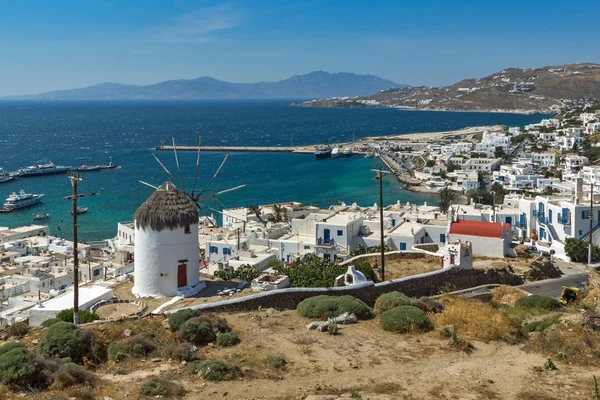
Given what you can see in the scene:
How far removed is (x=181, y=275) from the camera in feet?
71.8

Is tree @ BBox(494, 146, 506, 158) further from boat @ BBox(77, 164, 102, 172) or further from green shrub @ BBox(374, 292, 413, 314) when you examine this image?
green shrub @ BBox(374, 292, 413, 314)

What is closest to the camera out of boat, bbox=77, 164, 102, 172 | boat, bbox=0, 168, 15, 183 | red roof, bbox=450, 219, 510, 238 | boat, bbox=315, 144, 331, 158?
red roof, bbox=450, 219, 510, 238

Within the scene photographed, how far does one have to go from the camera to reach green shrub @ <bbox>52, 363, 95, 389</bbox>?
12.5 meters

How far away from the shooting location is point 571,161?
314 feet

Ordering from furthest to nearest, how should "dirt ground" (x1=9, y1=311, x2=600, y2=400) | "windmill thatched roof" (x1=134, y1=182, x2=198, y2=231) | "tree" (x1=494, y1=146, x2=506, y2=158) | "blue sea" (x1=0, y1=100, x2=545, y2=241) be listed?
1. "tree" (x1=494, y1=146, x2=506, y2=158)
2. "blue sea" (x1=0, y1=100, x2=545, y2=241)
3. "windmill thatched roof" (x1=134, y1=182, x2=198, y2=231)
4. "dirt ground" (x1=9, y1=311, x2=600, y2=400)

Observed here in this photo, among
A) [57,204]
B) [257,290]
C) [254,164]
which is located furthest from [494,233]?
[254,164]

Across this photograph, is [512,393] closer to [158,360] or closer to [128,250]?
[158,360]

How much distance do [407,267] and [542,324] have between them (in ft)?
32.9

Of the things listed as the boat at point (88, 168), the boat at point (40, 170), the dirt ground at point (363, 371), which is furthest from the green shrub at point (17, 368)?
the boat at point (88, 168)

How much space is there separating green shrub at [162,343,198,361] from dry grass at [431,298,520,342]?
6.97 metres

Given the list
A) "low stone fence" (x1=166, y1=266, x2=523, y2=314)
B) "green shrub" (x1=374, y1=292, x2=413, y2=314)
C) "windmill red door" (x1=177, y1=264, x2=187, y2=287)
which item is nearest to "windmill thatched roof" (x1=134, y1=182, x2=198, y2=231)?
"windmill red door" (x1=177, y1=264, x2=187, y2=287)

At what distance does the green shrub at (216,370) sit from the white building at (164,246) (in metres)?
8.19

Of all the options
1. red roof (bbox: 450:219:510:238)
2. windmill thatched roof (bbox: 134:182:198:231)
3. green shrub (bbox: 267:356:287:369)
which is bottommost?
green shrub (bbox: 267:356:287:369)

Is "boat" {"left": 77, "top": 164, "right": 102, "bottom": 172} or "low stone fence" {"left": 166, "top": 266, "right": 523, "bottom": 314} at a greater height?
"boat" {"left": 77, "top": 164, "right": 102, "bottom": 172}
